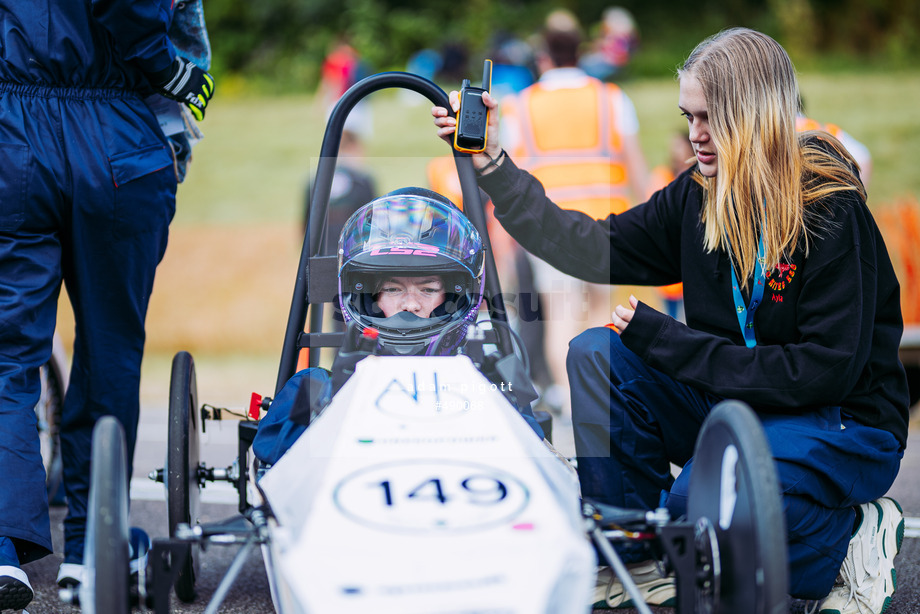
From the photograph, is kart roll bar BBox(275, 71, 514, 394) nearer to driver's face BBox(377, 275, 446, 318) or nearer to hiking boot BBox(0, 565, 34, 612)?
driver's face BBox(377, 275, 446, 318)

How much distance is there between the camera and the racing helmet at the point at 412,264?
116 inches

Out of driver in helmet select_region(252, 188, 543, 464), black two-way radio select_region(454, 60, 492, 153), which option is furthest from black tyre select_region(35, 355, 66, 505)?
black two-way radio select_region(454, 60, 492, 153)

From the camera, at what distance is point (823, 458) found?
8.98ft

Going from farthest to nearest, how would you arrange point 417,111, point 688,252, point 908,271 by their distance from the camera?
1. point 417,111
2. point 908,271
3. point 688,252

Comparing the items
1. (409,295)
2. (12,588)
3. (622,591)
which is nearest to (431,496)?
(409,295)

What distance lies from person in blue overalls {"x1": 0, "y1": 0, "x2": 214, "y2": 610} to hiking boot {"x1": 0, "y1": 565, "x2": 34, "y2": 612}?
0.20 ft

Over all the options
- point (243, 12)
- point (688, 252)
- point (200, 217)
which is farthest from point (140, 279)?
point (243, 12)

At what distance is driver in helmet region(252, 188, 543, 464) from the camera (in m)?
2.94

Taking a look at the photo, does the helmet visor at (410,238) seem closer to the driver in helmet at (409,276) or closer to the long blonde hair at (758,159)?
the driver in helmet at (409,276)

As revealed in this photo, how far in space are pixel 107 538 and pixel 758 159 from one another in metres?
2.06

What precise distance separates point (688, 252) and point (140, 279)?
5.99 ft

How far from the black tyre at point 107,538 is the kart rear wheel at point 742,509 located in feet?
4.16

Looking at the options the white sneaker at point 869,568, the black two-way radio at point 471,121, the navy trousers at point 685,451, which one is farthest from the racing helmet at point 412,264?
the white sneaker at point 869,568

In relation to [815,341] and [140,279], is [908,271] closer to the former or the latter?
[815,341]
